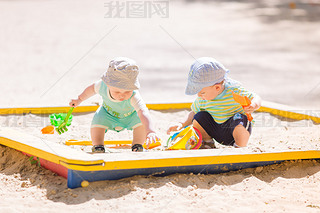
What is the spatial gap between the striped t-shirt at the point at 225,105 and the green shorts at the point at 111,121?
507 mm

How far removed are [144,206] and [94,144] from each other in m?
1.00

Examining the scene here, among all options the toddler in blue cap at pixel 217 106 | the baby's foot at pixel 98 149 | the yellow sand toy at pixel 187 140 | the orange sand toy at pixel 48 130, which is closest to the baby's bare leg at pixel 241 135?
the toddler in blue cap at pixel 217 106

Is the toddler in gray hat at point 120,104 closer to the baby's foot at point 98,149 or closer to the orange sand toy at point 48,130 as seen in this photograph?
the baby's foot at point 98,149

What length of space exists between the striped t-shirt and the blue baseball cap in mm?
140

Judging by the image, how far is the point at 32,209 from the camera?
2576 mm

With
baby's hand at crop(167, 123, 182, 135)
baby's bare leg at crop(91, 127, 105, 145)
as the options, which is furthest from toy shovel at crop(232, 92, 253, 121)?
baby's bare leg at crop(91, 127, 105, 145)

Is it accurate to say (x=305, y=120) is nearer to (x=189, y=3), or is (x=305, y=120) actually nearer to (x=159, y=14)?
(x=159, y=14)

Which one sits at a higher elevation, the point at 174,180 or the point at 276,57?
the point at 174,180

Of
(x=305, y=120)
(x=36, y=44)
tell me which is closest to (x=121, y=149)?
(x=305, y=120)

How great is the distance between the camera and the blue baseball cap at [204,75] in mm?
3447

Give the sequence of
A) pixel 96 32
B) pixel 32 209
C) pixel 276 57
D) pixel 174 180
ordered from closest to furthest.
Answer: pixel 32 209 < pixel 174 180 < pixel 276 57 < pixel 96 32

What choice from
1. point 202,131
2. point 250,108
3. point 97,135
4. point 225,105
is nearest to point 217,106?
point 225,105

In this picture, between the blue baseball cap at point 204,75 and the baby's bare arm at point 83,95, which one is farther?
the baby's bare arm at point 83,95

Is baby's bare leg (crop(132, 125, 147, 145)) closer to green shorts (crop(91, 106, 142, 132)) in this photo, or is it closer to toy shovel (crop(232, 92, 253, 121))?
green shorts (crop(91, 106, 142, 132))
